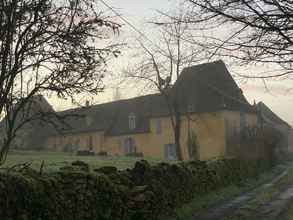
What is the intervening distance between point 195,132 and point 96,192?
4054cm

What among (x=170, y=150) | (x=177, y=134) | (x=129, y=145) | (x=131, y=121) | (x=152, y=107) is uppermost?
(x=152, y=107)

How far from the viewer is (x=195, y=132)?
5019 cm

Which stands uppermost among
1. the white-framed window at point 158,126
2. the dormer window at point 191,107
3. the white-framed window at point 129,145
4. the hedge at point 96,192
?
the dormer window at point 191,107

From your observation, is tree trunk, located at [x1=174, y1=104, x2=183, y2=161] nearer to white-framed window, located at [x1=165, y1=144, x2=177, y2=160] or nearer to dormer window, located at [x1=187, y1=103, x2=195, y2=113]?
dormer window, located at [x1=187, y1=103, x2=195, y2=113]

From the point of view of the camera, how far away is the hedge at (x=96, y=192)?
25.1 ft

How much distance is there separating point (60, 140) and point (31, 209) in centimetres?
6265

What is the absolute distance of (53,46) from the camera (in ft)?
28.1

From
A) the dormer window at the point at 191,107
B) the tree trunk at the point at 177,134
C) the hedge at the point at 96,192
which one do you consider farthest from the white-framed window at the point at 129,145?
the hedge at the point at 96,192

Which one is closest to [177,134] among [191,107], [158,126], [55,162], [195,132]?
[195,132]

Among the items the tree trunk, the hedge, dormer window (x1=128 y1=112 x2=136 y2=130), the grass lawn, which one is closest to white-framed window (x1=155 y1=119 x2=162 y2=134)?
dormer window (x1=128 y1=112 x2=136 y2=130)

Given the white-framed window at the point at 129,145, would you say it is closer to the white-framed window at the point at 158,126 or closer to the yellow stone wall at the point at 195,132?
the yellow stone wall at the point at 195,132

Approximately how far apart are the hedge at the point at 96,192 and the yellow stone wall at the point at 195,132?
Answer: 98.5ft

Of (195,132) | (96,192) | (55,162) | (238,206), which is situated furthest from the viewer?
(195,132)

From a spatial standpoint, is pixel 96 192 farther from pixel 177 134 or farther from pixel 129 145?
pixel 129 145
